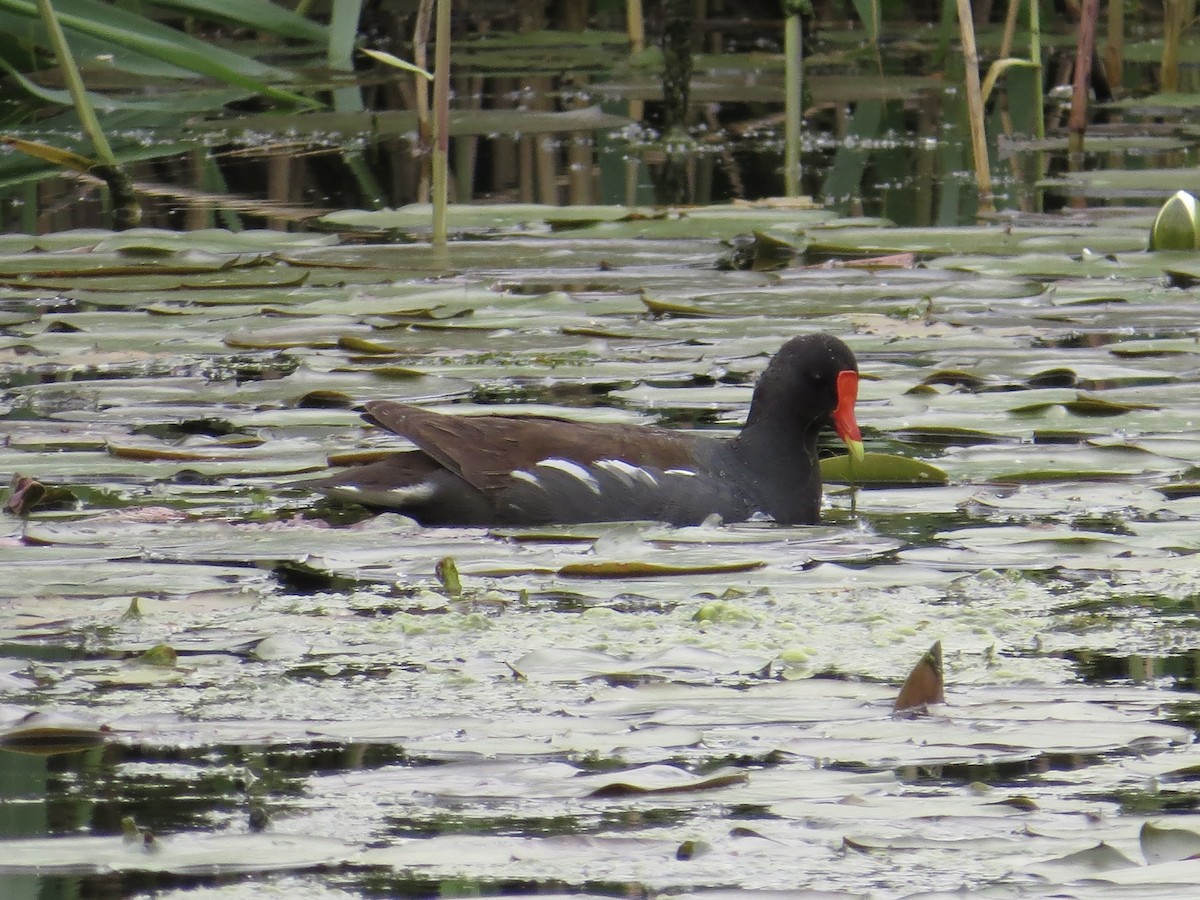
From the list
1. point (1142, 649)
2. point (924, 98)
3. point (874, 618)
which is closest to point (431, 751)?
point (874, 618)

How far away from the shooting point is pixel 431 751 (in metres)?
2.69

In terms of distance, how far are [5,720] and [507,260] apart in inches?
147


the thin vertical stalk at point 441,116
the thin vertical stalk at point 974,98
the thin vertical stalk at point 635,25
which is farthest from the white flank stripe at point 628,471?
the thin vertical stalk at point 635,25

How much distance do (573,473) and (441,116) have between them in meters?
2.26

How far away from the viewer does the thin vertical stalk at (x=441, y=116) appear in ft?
19.3

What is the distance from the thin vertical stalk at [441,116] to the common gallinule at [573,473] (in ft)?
6.17

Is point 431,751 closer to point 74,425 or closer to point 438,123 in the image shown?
point 74,425

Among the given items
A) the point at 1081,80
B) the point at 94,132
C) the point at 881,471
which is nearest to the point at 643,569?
the point at 881,471

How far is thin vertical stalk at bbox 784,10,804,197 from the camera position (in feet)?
24.8

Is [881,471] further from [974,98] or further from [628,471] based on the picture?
[974,98]

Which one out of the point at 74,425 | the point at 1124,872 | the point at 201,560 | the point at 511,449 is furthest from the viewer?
the point at 74,425

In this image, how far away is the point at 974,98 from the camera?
23.5ft

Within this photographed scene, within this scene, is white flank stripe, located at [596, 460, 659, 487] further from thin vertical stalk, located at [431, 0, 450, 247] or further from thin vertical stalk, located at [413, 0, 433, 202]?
thin vertical stalk, located at [413, 0, 433, 202]

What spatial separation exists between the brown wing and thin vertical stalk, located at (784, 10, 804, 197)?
11.8ft
